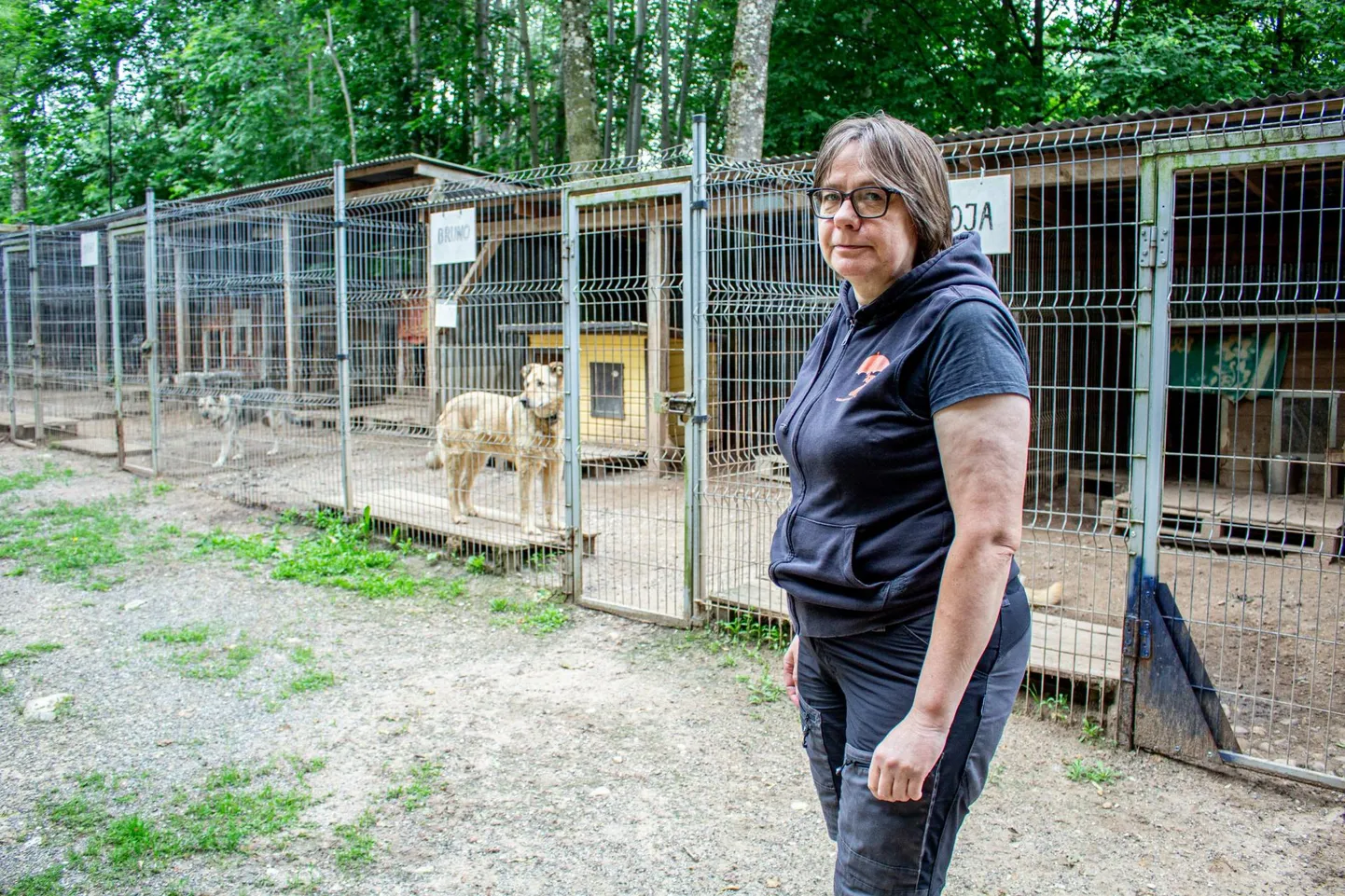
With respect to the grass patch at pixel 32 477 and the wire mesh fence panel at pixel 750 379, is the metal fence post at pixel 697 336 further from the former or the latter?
the grass patch at pixel 32 477

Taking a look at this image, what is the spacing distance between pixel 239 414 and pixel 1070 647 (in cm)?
853

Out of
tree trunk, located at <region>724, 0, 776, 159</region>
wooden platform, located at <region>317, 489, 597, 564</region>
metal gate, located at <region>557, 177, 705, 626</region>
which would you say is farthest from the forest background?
wooden platform, located at <region>317, 489, 597, 564</region>

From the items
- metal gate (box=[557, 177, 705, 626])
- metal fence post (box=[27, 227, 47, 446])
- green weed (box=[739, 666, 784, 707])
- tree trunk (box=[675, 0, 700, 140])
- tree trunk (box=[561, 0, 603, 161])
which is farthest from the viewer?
tree trunk (box=[675, 0, 700, 140])

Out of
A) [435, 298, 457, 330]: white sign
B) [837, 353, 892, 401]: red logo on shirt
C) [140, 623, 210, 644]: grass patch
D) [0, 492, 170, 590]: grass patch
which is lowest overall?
[140, 623, 210, 644]: grass patch

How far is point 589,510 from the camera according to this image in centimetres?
857

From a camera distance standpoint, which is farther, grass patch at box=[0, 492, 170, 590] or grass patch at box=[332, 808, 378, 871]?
grass patch at box=[0, 492, 170, 590]

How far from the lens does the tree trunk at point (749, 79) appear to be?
444 inches

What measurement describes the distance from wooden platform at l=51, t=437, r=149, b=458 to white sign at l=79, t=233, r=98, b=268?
2149 millimetres

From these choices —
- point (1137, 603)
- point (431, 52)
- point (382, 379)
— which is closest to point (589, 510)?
point (382, 379)

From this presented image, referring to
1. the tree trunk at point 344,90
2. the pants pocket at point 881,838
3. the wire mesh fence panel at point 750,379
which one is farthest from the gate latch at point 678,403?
the tree trunk at point 344,90

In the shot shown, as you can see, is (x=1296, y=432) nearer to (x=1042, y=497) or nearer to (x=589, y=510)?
(x=1042, y=497)

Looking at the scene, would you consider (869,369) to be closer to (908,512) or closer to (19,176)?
(908,512)

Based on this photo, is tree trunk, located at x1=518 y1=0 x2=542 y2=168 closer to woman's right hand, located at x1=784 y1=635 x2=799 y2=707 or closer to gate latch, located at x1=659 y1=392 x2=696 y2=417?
gate latch, located at x1=659 y1=392 x2=696 y2=417

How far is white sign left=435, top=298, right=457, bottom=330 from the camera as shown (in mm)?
6629
